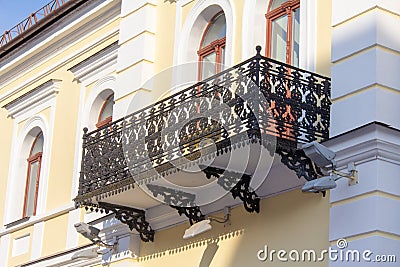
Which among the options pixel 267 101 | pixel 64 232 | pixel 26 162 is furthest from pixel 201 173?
pixel 26 162

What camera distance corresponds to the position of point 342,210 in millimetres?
9828

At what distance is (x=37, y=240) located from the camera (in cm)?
1558

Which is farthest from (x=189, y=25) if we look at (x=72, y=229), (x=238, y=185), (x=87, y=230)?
(x=72, y=229)

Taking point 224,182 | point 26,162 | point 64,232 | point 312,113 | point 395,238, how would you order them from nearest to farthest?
1. point 395,238
2. point 312,113
3. point 224,182
4. point 64,232
5. point 26,162

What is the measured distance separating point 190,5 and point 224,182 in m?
3.30

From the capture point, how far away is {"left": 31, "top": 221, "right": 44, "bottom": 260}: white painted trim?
50.8 feet

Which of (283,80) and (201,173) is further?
(201,173)

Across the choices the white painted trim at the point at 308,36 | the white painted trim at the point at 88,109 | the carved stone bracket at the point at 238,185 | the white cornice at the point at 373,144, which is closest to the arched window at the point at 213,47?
the white painted trim at the point at 308,36

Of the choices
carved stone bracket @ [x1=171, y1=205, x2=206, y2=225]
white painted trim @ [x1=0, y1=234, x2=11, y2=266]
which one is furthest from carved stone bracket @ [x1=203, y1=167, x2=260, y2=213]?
white painted trim @ [x1=0, y1=234, x2=11, y2=266]

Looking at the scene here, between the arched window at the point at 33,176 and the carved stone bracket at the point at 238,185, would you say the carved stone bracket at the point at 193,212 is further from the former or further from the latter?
the arched window at the point at 33,176

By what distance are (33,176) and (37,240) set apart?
1.57 meters

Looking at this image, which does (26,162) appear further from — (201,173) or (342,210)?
(342,210)

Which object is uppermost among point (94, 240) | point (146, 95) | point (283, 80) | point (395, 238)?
point (146, 95)

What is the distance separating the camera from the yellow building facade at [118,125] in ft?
35.5
